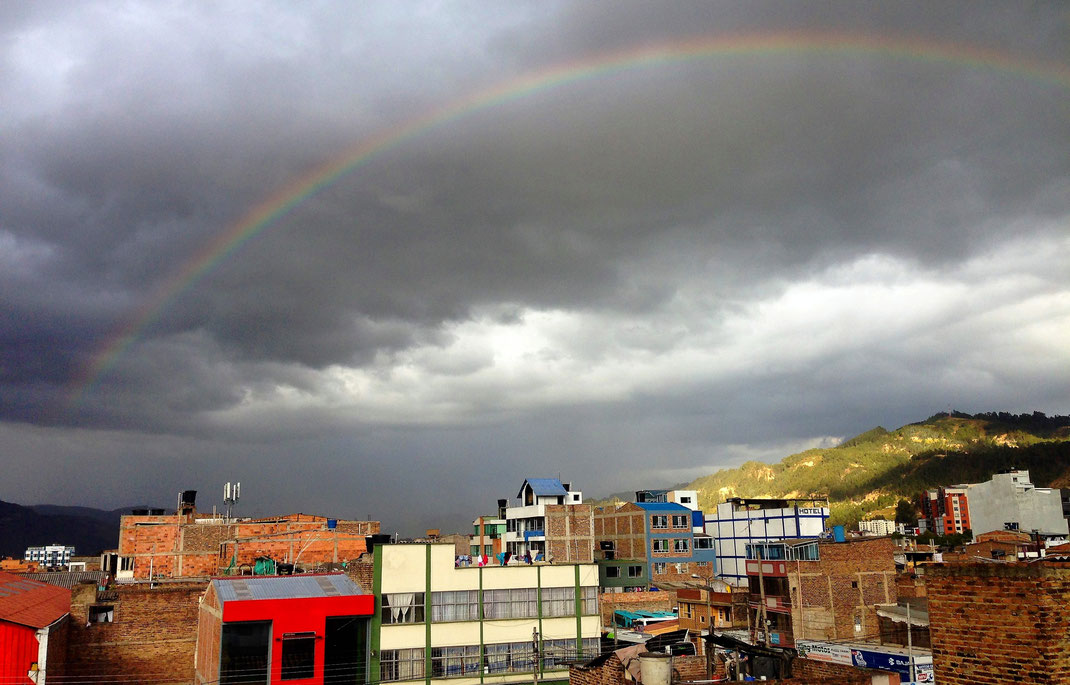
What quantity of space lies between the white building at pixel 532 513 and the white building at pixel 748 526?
20798 mm

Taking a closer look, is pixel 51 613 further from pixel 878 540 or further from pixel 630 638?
pixel 878 540

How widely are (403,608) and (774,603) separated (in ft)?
138

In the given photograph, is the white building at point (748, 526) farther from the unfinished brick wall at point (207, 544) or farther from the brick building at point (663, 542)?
the unfinished brick wall at point (207, 544)

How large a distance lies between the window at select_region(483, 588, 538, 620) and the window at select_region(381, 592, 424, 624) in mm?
3860

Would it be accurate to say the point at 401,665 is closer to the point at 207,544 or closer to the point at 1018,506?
the point at 207,544

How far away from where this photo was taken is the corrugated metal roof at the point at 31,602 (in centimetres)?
3650

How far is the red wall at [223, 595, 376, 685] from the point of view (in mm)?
36438

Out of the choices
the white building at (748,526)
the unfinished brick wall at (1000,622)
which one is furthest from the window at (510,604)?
the white building at (748,526)

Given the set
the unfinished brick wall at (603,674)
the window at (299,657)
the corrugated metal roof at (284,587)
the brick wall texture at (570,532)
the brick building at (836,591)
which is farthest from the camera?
the brick wall texture at (570,532)

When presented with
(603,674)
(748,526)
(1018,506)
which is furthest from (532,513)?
(1018,506)

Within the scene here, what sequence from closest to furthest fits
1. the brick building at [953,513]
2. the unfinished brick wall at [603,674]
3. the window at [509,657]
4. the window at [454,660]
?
the unfinished brick wall at [603,674] < the window at [454,660] < the window at [509,657] < the brick building at [953,513]

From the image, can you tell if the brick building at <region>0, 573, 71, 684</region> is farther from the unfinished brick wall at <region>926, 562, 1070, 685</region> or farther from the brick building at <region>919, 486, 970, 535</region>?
the brick building at <region>919, 486, 970, 535</region>

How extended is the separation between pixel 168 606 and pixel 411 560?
18531 millimetres

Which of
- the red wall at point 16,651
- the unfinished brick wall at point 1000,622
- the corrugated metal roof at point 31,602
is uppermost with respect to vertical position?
the unfinished brick wall at point 1000,622
